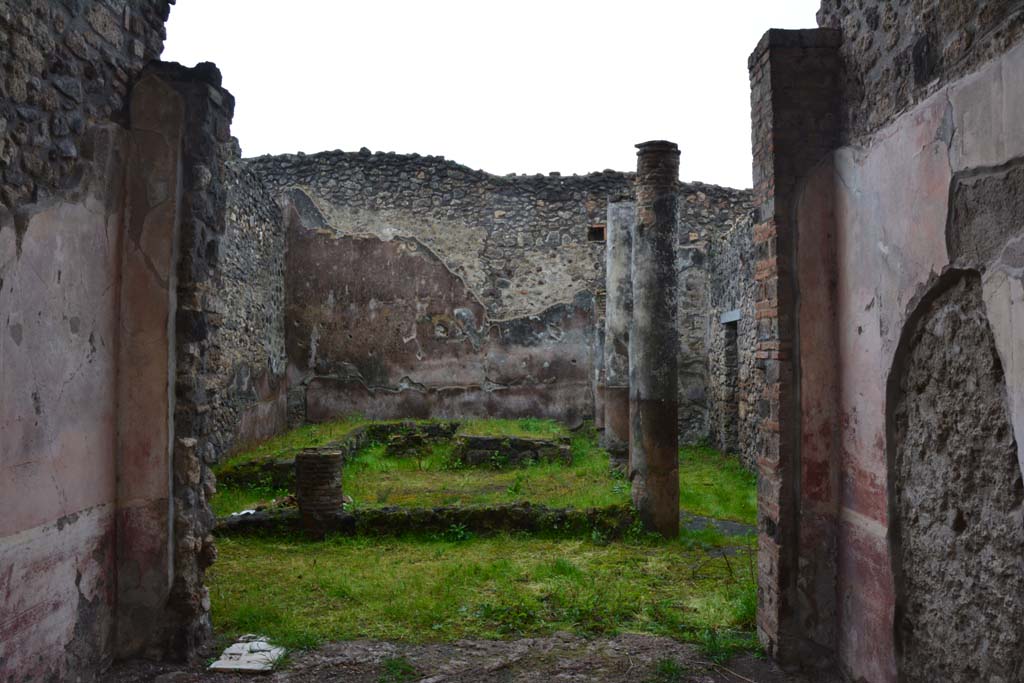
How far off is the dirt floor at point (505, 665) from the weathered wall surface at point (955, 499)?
101 cm

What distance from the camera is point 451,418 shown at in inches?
509

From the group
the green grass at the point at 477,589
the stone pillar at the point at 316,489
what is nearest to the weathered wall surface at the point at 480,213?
the stone pillar at the point at 316,489

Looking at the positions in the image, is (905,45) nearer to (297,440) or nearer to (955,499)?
(955,499)

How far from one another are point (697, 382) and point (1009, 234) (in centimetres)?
1039

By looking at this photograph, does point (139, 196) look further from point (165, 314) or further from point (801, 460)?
point (801, 460)

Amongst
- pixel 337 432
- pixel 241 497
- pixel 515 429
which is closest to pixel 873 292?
pixel 241 497

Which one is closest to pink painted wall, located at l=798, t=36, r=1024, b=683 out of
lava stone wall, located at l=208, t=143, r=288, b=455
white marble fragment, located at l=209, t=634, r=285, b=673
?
white marble fragment, located at l=209, t=634, r=285, b=673

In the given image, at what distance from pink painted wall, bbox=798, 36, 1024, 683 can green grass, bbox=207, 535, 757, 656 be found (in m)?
0.96

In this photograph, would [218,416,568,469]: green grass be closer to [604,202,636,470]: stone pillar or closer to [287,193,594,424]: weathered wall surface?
[287,193,594,424]: weathered wall surface

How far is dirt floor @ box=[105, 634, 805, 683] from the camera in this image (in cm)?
346

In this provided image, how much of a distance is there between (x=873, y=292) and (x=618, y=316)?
671cm

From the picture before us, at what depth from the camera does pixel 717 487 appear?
8.46 m

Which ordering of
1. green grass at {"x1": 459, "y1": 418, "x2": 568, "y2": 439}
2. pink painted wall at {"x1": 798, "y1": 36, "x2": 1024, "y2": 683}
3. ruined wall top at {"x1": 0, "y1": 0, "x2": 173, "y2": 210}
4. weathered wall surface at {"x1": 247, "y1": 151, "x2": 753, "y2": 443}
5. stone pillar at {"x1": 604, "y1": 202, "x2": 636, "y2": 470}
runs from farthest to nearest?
weathered wall surface at {"x1": 247, "y1": 151, "x2": 753, "y2": 443}
green grass at {"x1": 459, "y1": 418, "x2": 568, "y2": 439}
stone pillar at {"x1": 604, "y1": 202, "x2": 636, "y2": 470}
ruined wall top at {"x1": 0, "y1": 0, "x2": 173, "y2": 210}
pink painted wall at {"x1": 798, "y1": 36, "x2": 1024, "y2": 683}

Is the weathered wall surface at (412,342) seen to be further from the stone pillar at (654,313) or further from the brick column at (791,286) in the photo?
the brick column at (791,286)
